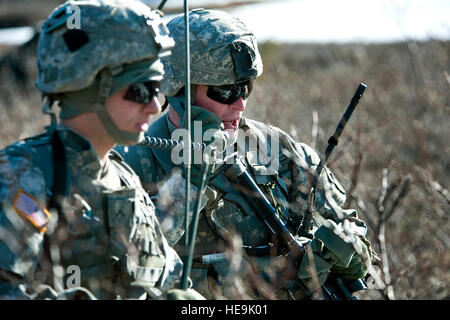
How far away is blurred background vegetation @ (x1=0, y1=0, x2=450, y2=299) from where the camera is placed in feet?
34.4

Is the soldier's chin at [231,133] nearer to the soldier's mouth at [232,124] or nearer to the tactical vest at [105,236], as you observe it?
the soldier's mouth at [232,124]

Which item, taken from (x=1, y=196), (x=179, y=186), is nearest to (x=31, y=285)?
(x=1, y=196)

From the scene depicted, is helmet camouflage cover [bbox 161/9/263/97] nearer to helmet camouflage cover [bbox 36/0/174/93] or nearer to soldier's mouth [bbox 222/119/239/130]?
soldier's mouth [bbox 222/119/239/130]

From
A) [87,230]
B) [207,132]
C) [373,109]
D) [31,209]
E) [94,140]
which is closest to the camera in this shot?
[31,209]

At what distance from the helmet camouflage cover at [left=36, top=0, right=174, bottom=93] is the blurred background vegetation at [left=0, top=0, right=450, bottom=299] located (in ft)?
12.4

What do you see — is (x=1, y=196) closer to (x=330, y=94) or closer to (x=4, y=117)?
(x=4, y=117)

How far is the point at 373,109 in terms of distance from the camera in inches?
641

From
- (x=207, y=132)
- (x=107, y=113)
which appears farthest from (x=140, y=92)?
(x=207, y=132)

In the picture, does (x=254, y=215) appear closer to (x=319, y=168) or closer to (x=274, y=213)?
(x=274, y=213)

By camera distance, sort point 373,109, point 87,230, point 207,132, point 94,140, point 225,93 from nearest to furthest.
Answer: point 87,230
point 94,140
point 207,132
point 225,93
point 373,109

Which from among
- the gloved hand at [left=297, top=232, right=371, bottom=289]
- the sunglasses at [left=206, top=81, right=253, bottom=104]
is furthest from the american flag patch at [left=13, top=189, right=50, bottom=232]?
the sunglasses at [left=206, top=81, right=253, bottom=104]

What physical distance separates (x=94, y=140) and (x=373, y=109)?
13.3 metres

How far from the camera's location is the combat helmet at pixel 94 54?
349 centimetres

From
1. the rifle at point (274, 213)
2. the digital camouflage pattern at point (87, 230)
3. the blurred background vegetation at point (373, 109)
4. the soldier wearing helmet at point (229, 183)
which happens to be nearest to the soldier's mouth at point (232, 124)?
the soldier wearing helmet at point (229, 183)
